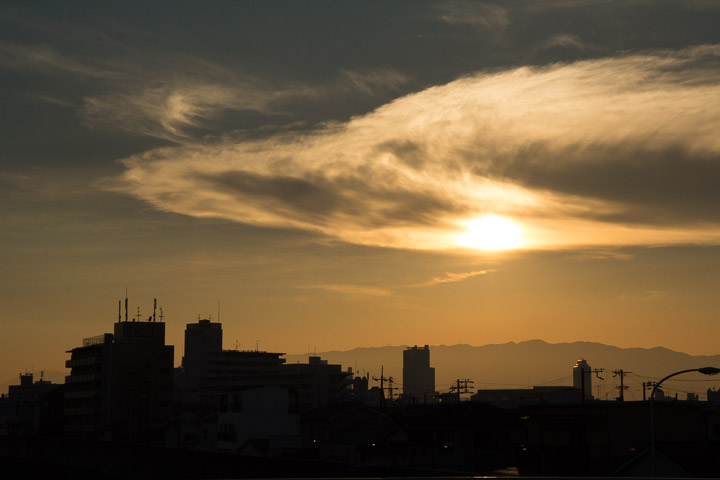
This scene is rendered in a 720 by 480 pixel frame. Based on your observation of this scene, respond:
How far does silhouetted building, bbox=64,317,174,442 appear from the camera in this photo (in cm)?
13650

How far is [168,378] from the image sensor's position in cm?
14050

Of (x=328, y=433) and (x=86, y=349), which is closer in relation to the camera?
(x=328, y=433)

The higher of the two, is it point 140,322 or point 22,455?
point 140,322

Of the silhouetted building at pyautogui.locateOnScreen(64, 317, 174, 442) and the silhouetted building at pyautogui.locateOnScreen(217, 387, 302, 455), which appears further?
the silhouetted building at pyautogui.locateOnScreen(64, 317, 174, 442)

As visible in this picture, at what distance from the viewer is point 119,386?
450 feet

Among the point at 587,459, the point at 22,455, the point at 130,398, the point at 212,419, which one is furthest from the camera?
the point at 130,398

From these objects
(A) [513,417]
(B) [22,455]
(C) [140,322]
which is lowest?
(B) [22,455]

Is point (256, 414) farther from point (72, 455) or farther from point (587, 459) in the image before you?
point (587, 459)

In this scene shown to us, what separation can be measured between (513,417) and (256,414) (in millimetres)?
46039

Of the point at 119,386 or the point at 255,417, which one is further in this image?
the point at 119,386

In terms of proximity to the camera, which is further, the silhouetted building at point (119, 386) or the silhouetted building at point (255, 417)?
the silhouetted building at point (119, 386)

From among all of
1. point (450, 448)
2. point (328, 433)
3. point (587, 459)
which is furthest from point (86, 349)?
point (587, 459)

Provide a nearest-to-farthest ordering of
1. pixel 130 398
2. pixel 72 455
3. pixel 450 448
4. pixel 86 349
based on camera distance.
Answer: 1. pixel 450 448
2. pixel 72 455
3. pixel 130 398
4. pixel 86 349

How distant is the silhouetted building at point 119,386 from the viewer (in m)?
136
